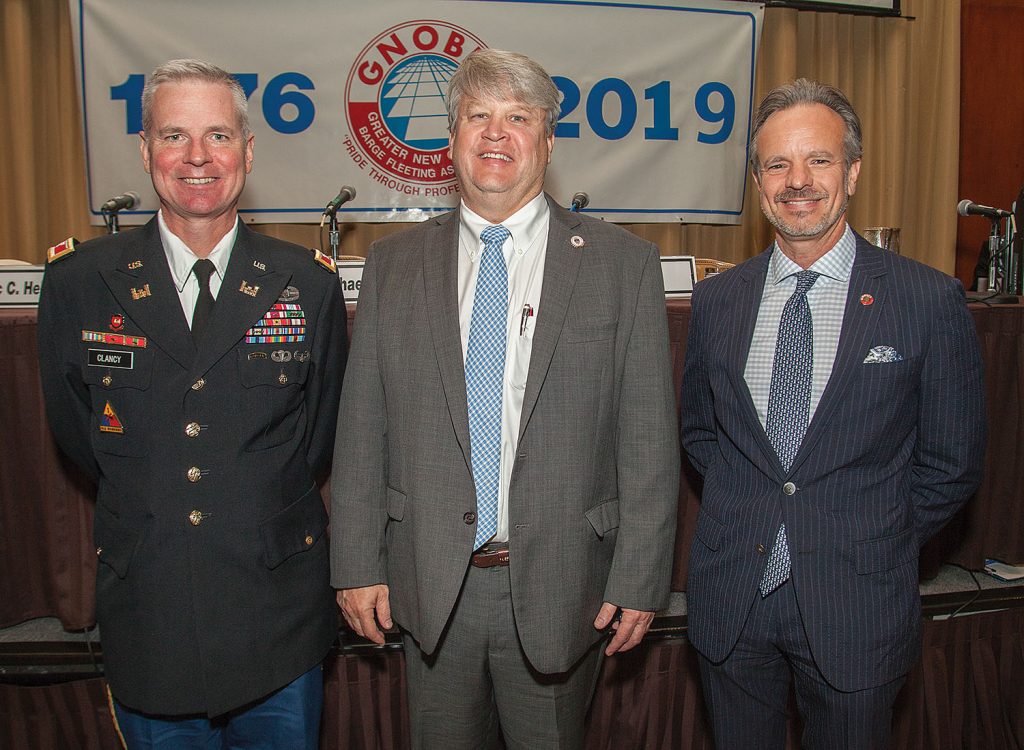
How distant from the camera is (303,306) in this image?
1.52 meters

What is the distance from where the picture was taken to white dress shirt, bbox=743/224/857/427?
139 cm

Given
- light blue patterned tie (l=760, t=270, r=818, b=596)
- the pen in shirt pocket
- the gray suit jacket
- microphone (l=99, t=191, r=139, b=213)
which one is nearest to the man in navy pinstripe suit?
light blue patterned tie (l=760, t=270, r=818, b=596)

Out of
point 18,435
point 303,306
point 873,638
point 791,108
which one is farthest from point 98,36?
point 873,638

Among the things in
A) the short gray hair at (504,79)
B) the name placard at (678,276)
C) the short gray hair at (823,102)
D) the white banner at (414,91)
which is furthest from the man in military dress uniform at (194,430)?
the white banner at (414,91)

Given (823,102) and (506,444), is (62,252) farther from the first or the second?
(823,102)

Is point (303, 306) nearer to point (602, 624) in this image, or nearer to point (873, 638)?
point (602, 624)

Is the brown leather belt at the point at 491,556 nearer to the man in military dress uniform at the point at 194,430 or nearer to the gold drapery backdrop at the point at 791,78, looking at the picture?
the man in military dress uniform at the point at 194,430

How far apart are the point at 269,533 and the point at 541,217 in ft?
2.61

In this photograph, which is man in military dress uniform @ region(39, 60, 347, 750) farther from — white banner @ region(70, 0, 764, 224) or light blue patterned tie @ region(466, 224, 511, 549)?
white banner @ region(70, 0, 764, 224)

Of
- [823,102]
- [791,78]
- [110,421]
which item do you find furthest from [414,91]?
[110,421]

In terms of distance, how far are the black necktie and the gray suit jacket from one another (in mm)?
285

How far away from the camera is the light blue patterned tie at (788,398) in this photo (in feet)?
4.56

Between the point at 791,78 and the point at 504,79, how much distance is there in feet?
12.2

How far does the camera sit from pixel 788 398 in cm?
140
